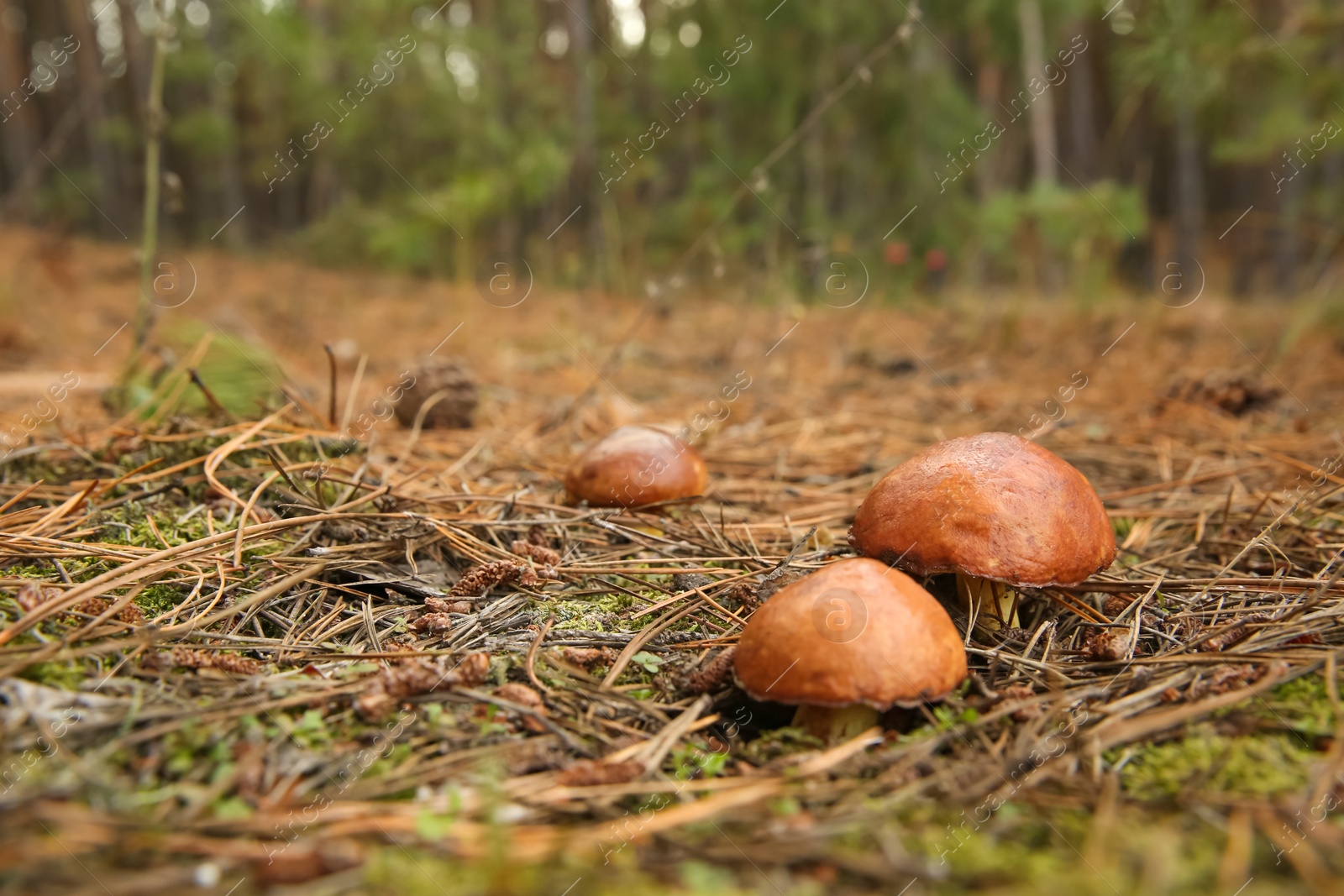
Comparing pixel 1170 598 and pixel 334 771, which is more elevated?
pixel 334 771

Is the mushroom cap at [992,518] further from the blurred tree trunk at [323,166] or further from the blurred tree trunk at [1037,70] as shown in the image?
the blurred tree trunk at [323,166]

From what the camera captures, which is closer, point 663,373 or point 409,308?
point 663,373

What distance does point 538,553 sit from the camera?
7.25 ft

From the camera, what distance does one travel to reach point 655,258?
9.53 meters

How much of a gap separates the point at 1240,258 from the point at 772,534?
14652mm

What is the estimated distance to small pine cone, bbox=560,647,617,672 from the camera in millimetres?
1771

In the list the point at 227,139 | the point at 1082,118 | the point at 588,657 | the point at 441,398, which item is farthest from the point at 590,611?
the point at 1082,118

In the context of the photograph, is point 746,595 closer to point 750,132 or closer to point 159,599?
point 159,599

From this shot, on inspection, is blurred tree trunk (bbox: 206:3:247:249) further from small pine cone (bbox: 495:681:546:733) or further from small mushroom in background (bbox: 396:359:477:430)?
small pine cone (bbox: 495:681:546:733)

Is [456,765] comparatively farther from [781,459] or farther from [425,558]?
[781,459]

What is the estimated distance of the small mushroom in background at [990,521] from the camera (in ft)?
5.60

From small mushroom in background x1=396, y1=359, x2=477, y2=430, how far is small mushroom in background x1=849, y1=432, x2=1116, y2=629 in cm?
216

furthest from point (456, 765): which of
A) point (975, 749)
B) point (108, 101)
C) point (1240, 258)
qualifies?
point (108, 101)

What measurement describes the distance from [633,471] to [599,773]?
4.08 ft
